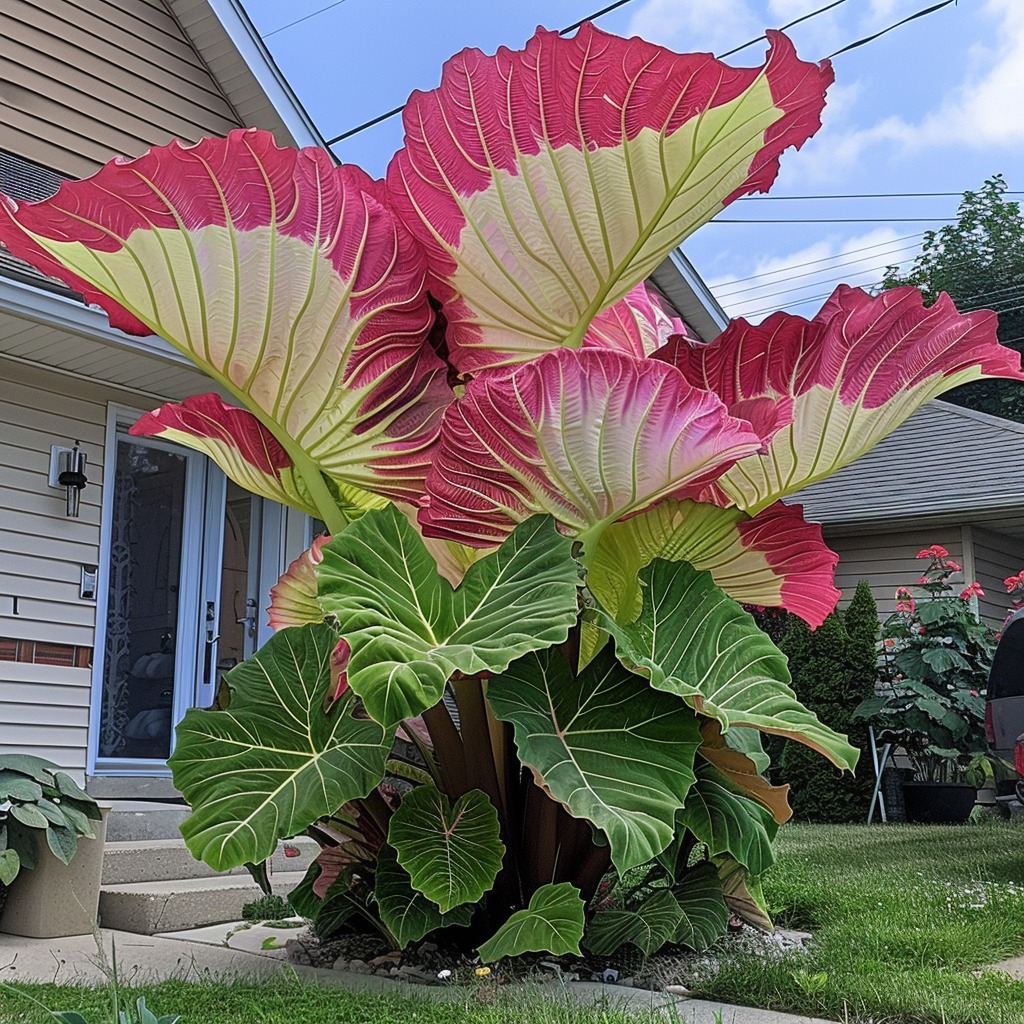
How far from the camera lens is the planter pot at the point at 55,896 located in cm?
339

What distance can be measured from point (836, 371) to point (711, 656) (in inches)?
28.6

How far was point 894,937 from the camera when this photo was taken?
A: 2.83 m

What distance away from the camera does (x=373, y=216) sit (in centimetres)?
241

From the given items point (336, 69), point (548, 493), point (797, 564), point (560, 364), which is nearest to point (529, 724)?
point (548, 493)

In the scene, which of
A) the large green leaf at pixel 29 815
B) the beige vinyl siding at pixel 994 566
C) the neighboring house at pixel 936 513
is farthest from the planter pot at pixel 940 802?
the large green leaf at pixel 29 815

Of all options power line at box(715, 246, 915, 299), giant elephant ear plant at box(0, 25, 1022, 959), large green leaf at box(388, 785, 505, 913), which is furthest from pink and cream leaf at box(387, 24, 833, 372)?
power line at box(715, 246, 915, 299)

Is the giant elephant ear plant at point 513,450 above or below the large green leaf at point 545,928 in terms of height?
above

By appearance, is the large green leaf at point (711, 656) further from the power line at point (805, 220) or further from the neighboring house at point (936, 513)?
the power line at point (805, 220)

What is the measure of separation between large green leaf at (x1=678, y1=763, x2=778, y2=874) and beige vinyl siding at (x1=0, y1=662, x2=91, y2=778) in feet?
11.5

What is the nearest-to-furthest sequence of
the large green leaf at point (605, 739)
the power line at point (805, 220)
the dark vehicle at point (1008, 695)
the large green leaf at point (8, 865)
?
the large green leaf at point (605, 739), the large green leaf at point (8, 865), the dark vehicle at point (1008, 695), the power line at point (805, 220)

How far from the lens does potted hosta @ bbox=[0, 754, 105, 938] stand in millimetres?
3332

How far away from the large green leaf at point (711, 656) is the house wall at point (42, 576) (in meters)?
3.56

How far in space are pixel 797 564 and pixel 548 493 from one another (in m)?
0.72

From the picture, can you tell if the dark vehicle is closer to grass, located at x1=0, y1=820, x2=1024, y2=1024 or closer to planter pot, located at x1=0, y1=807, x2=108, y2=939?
grass, located at x1=0, y1=820, x2=1024, y2=1024
